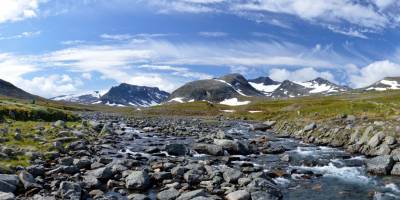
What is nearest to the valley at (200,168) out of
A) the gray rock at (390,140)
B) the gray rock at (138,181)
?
the gray rock at (138,181)

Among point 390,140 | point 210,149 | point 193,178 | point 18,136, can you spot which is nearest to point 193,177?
point 193,178

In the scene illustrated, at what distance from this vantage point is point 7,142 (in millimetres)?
34281

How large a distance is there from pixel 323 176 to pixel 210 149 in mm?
12733

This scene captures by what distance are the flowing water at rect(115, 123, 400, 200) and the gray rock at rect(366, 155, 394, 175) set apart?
668mm

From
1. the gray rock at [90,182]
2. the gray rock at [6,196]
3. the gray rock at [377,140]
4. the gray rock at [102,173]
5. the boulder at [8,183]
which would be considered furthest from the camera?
the gray rock at [377,140]

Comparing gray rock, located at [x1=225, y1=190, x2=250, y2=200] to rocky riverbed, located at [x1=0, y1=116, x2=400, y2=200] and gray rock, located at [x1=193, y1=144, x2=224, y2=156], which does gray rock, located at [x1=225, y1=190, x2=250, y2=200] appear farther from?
gray rock, located at [x1=193, y1=144, x2=224, y2=156]

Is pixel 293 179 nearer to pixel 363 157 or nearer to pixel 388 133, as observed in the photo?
pixel 363 157

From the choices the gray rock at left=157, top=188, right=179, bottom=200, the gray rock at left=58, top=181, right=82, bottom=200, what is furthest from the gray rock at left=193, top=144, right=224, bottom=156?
the gray rock at left=58, top=181, right=82, bottom=200

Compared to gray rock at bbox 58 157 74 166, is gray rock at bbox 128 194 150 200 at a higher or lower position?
lower

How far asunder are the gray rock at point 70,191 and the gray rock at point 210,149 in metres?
19.0

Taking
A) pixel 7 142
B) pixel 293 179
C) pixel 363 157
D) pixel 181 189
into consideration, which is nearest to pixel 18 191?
pixel 181 189

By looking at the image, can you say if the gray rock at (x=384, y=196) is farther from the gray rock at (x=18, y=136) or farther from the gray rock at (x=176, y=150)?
the gray rock at (x=18, y=136)

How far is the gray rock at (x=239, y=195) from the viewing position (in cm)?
2228

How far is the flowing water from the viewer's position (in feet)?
81.7
